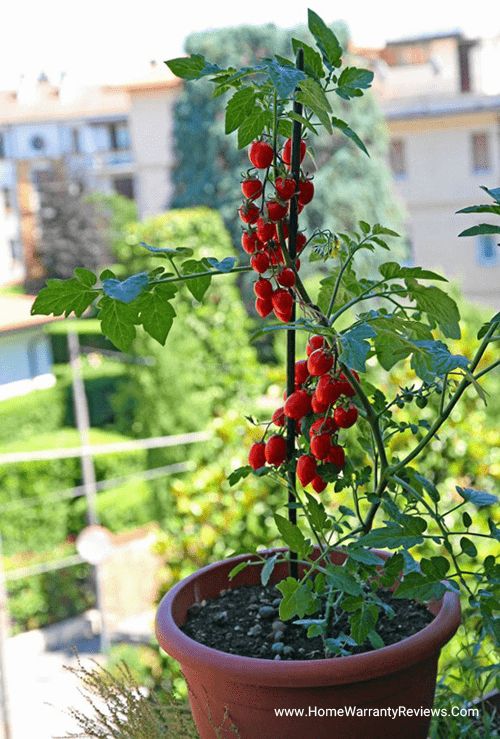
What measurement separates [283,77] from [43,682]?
24.5 feet

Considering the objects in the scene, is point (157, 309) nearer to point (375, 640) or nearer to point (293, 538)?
point (293, 538)

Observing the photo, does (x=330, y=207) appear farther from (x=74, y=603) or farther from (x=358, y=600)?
(x=358, y=600)

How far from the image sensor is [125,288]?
29.6 inches

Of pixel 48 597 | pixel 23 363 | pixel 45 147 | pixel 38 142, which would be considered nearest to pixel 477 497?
pixel 48 597

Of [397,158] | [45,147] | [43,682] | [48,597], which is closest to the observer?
[43,682]

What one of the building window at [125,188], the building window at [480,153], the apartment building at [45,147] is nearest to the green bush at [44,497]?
the building window at [480,153]

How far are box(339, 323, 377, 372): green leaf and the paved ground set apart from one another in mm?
5260

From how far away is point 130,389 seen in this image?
8852 mm

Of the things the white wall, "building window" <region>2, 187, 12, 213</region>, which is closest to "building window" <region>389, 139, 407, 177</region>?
the white wall

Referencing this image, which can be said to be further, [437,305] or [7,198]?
[7,198]

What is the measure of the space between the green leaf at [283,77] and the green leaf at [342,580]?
0.43 metres

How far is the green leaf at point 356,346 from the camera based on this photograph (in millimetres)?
703

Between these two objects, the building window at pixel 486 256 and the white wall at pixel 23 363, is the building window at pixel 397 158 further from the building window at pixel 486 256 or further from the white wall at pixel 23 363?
the white wall at pixel 23 363

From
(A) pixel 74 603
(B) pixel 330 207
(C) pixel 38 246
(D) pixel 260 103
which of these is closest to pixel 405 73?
(B) pixel 330 207
